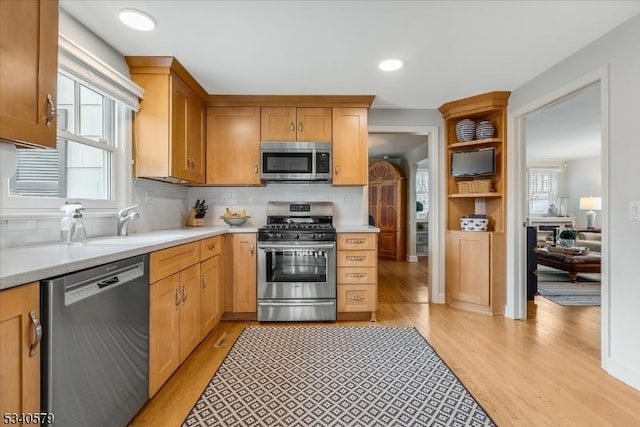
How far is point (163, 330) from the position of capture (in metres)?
1.78

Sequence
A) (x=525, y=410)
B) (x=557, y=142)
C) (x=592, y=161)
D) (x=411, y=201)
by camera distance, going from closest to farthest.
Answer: (x=525, y=410), (x=557, y=142), (x=411, y=201), (x=592, y=161)

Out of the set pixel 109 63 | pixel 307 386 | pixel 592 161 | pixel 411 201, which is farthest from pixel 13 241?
pixel 592 161

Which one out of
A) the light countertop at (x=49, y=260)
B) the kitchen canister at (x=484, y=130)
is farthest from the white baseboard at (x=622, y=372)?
the light countertop at (x=49, y=260)

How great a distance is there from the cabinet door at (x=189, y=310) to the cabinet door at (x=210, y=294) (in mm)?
86

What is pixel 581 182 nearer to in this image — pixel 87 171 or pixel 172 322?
pixel 172 322

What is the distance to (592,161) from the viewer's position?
25.0 ft

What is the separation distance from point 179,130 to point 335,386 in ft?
7.64

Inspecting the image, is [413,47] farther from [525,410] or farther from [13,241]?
[13,241]

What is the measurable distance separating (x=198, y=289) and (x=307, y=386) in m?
1.04

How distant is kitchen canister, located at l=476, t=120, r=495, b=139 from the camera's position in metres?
3.31

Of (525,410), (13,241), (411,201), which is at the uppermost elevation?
(411,201)

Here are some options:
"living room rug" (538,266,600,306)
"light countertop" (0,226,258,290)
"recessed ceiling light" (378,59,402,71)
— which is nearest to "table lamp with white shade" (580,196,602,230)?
"living room rug" (538,266,600,306)

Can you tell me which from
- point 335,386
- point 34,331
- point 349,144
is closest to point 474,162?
point 349,144

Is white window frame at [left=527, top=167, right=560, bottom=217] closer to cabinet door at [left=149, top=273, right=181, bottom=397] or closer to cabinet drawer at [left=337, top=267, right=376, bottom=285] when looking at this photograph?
cabinet drawer at [left=337, top=267, right=376, bottom=285]
